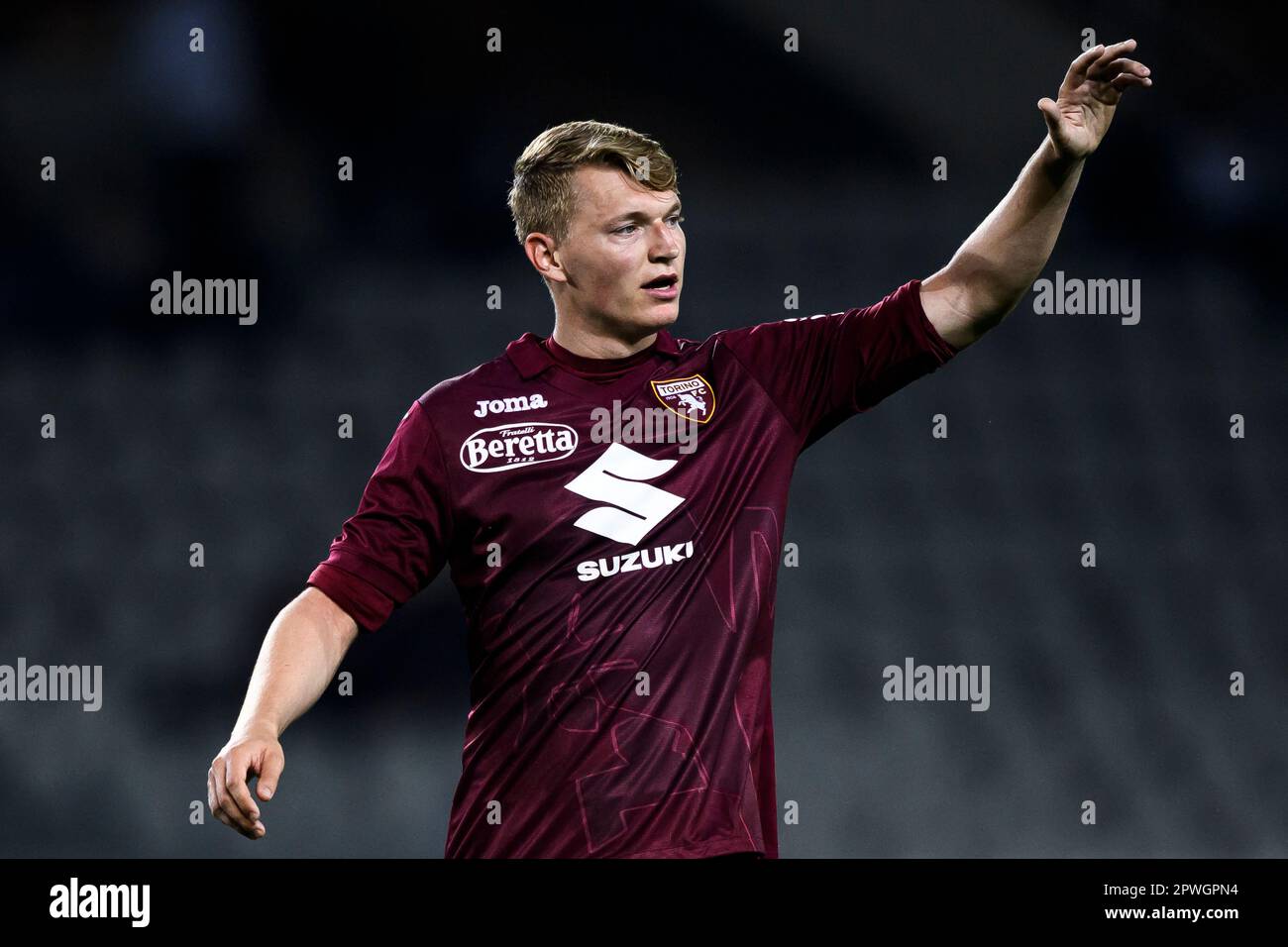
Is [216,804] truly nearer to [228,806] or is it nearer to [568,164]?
[228,806]

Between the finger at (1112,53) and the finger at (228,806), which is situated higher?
the finger at (1112,53)

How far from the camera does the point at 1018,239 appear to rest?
81.7 inches

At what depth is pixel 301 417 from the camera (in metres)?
4.18

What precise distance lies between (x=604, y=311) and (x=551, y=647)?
55 cm

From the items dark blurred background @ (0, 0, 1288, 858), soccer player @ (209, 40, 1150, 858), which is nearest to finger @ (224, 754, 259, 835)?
soccer player @ (209, 40, 1150, 858)

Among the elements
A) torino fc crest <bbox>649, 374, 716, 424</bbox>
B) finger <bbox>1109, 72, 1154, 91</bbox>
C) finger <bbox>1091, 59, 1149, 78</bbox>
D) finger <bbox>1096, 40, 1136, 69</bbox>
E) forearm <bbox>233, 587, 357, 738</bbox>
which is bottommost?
forearm <bbox>233, 587, 357, 738</bbox>

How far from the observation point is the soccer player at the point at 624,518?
6.50 feet

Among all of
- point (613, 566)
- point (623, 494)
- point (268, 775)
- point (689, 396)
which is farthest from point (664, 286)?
point (268, 775)

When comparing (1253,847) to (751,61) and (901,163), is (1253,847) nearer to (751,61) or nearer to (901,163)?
(901,163)

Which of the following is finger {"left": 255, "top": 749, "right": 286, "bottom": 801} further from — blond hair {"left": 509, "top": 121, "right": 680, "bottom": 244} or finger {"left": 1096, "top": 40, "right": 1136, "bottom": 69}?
finger {"left": 1096, "top": 40, "right": 1136, "bottom": 69}

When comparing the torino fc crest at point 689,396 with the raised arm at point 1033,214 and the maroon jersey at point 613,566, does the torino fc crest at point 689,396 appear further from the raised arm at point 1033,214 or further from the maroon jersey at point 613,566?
the raised arm at point 1033,214

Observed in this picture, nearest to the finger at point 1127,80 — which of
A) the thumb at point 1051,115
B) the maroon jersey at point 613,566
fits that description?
the thumb at point 1051,115

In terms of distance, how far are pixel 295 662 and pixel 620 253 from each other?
80 cm

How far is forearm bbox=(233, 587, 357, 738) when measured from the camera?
6.09 feet
